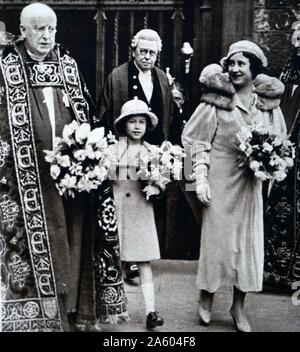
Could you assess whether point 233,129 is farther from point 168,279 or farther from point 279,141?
point 168,279

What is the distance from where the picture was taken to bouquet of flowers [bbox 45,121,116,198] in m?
4.55

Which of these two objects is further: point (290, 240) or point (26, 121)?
point (290, 240)

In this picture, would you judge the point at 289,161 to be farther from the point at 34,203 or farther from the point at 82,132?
the point at 34,203

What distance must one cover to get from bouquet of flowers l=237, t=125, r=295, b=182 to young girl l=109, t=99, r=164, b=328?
1.91ft

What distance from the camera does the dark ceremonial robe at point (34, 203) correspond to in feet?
15.2

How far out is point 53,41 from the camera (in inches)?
184

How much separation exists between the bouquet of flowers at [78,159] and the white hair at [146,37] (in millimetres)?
655

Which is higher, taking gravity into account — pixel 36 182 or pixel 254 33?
pixel 254 33

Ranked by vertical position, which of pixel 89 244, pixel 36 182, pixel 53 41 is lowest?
pixel 89 244

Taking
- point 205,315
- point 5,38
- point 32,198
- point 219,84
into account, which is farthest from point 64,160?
point 205,315

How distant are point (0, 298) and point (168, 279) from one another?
105 cm

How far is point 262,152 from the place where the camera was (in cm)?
462

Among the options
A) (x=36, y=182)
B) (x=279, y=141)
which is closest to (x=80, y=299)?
(x=36, y=182)

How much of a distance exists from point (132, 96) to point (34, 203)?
91 cm
